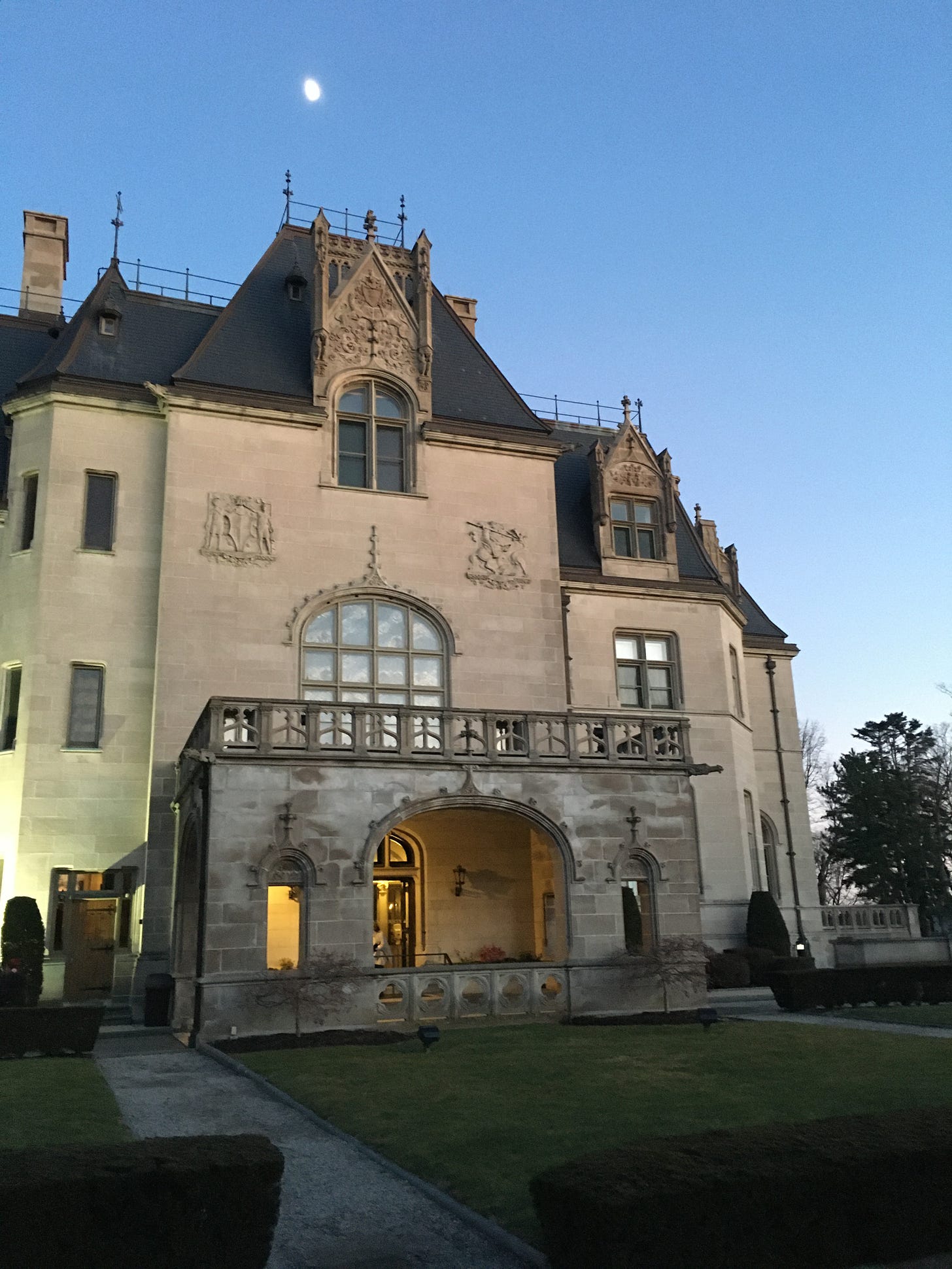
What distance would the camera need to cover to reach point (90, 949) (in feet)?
82.6

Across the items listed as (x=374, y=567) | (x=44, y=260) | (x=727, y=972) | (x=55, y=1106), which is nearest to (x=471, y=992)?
(x=55, y=1106)

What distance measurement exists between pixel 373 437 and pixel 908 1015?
60.9 feet

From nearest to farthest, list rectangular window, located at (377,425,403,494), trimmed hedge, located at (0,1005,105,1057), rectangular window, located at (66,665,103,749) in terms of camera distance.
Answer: trimmed hedge, located at (0,1005,105,1057) < rectangular window, located at (66,665,103,749) < rectangular window, located at (377,425,403,494)

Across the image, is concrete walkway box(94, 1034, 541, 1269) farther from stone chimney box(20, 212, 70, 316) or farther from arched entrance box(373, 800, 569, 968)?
stone chimney box(20, 212, 70, 316)

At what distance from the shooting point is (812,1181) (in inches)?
273

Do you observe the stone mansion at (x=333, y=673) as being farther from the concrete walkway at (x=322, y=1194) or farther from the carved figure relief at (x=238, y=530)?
the concrete walkway at (x=322, y=1194)

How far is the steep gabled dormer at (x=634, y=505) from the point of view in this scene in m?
34.4

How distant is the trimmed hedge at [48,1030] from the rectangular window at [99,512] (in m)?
13.0

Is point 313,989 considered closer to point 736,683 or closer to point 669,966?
point 669,966

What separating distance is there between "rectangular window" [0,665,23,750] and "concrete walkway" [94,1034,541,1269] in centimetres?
1315

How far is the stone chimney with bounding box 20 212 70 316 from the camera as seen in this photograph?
113 ft

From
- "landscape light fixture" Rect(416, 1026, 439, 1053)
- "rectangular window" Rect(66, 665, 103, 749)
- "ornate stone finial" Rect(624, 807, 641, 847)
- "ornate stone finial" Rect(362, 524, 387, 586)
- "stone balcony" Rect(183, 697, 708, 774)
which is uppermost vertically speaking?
"ornate stone finial" Rect(362, 524, 387, 586)

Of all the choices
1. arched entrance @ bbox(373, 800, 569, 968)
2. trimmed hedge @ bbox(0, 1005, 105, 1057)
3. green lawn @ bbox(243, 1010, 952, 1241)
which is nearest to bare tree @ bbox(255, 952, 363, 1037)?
green lawn @ bbox(243, 1010, 952, 1241)

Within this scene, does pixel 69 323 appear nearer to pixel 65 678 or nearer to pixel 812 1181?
pixel 65 678
